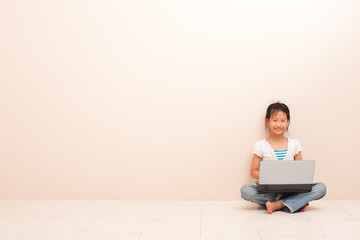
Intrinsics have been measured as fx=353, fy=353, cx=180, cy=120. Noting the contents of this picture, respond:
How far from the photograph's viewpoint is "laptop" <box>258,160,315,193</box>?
187cm

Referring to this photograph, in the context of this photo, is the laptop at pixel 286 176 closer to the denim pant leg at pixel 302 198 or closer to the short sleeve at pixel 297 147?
the denim pant leg at pixel 302 198

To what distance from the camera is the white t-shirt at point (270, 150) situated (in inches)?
82.3

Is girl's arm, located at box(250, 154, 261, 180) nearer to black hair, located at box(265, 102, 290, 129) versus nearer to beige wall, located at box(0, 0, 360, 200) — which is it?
beige wall, located at box(0, 0, 360, 200)

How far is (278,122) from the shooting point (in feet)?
6.77

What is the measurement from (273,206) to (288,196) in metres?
0.15

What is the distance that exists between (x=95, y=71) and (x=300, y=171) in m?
1.35

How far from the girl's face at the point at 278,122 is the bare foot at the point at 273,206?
0.41 metres

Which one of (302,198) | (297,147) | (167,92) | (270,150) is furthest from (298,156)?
(167,92)

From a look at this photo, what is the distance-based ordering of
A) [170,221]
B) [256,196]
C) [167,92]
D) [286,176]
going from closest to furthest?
1. [170,221]
2. [286,176]
3. [256,196]
4. [167,92]

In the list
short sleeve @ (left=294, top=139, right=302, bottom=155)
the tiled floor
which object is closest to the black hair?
short sleeve @ (left=294, top=139, right=302, bottom=155)

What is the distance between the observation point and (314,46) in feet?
7.07

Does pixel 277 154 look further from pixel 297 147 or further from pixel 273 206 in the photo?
pixel 273 206

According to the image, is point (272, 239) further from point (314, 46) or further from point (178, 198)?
point (314, 46)

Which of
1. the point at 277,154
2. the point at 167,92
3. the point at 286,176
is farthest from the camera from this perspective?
the point at 167,92
